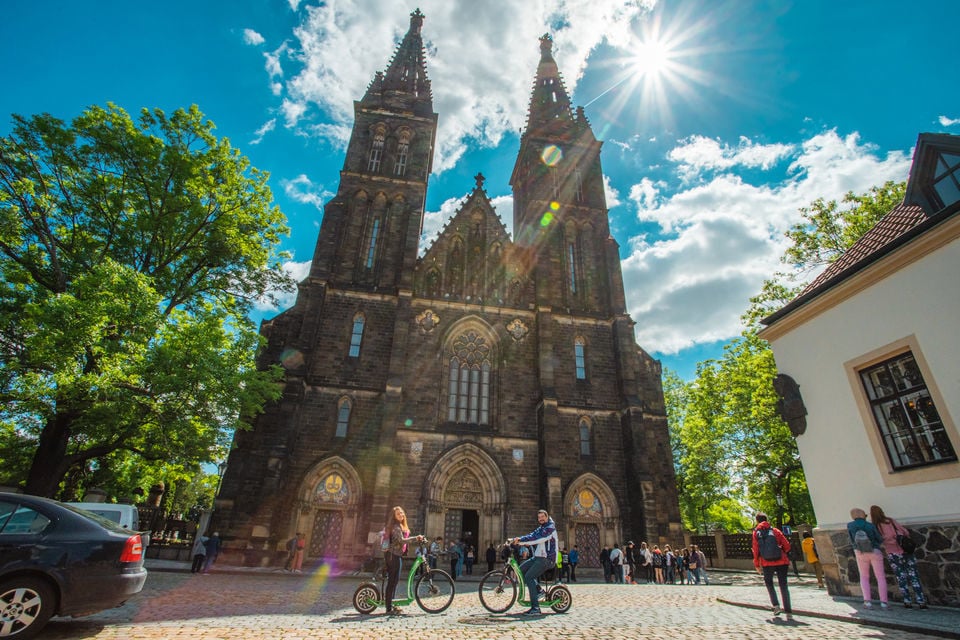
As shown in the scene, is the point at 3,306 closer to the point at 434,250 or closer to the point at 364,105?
the point at 434,250

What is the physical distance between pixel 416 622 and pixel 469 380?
49.9 ft

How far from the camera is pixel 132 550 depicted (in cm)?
505

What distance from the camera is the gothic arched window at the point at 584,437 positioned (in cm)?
2036

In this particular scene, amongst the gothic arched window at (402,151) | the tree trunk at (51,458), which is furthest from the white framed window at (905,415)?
the gothic arched window at (402,151)

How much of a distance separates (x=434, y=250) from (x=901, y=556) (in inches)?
799

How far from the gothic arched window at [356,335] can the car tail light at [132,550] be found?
15.5m

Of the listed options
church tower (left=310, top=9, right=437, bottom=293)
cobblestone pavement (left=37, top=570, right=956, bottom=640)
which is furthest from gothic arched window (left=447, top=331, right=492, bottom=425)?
cobblestone pavement (left=37, top=570, right=956, bottom=640)

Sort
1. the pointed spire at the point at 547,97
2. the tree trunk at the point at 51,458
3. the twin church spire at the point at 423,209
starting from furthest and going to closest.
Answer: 1. the pointed spire at the point at 547,97
2. the twin church spire at the point at 423,209
3. the tree trunk at the point at 51,458

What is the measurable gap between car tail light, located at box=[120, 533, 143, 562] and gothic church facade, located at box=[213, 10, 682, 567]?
11822 millimetres

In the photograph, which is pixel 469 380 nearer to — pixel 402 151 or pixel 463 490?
pixel 463 490

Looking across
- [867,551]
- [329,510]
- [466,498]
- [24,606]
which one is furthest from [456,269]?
[24,606]

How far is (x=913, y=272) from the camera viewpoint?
8219 mm

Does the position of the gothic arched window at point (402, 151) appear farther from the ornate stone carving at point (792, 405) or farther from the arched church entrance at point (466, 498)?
the ornate stone carving at point (792, 405)

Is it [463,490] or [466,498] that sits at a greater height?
[463,490]
